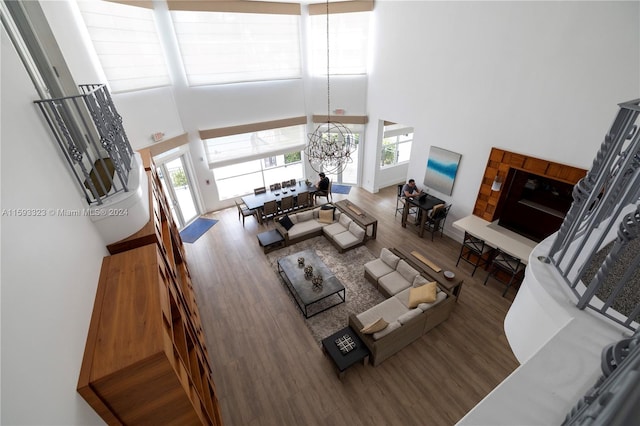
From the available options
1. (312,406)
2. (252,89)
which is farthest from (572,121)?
(252,89)

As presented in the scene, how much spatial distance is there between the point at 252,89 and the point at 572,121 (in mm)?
7524

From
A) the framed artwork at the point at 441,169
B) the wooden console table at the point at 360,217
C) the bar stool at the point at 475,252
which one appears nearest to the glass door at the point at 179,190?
the wooden console table at the point at 360,217

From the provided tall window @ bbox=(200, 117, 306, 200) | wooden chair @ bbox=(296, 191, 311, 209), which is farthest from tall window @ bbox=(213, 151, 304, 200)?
wooden chair @ bbox=(296, 191, 311, 209)

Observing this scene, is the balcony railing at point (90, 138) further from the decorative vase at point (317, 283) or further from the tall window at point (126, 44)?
the decorative vase at point (317, 283)

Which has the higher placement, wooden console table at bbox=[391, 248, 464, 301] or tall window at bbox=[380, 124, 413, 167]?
tall window at bbox=[380, 124, 413, 167]

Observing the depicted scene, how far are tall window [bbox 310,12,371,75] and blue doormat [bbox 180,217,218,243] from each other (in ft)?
19.2

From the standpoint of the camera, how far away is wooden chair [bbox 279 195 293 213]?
27.8 ft

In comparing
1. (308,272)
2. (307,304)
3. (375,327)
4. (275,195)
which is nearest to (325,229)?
(308,272)

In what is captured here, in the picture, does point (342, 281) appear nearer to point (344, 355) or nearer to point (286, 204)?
point (344, 355)

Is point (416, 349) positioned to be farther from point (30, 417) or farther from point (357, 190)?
point (357, 190)

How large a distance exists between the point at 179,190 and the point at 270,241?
3.47 meters

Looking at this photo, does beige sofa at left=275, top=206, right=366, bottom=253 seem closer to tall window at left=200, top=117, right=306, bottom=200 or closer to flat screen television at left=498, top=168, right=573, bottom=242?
tall window at left=200, top=117, right=306, bottom=200

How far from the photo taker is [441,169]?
23.9 feet

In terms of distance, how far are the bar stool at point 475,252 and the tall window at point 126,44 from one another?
830 cm
